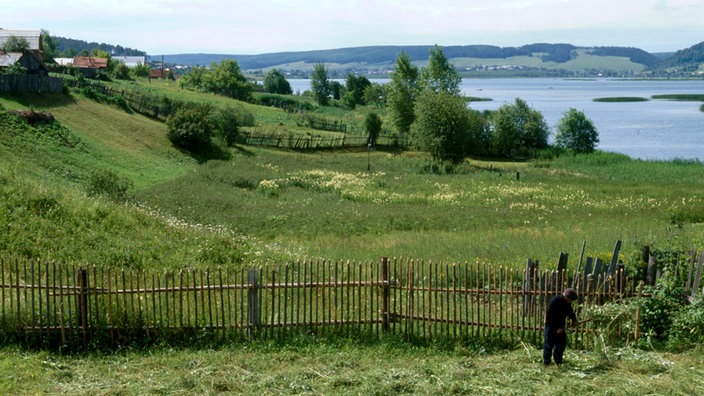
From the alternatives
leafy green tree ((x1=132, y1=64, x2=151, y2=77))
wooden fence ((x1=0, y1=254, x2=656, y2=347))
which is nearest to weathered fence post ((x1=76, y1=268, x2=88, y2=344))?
wooden fence ((x1=0, y1=254, x2=656, y2=347))

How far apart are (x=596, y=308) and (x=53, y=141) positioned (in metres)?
40.9

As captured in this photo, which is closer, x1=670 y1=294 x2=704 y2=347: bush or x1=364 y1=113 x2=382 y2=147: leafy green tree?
x1=670 y1=294 x2=704 y2=347: bush

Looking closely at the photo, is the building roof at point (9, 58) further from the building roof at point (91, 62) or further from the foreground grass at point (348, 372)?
A: the building roof at point (91, 62)

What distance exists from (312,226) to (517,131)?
5906cm

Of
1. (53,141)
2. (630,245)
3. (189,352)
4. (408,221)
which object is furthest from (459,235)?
(53,141)

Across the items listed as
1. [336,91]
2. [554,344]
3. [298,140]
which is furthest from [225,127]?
[336,91]

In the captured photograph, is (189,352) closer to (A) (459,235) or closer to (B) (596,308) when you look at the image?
(B) (596,308)

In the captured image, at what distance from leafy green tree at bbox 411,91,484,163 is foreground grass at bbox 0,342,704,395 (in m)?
52.4

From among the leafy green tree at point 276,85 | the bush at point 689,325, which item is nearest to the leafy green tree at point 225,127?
the bush at point 689,325

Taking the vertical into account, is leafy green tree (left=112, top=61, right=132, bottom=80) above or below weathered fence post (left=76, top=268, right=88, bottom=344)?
above

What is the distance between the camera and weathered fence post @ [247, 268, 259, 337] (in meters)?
15.1

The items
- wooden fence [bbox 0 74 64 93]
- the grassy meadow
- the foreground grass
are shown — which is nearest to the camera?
the foreground grass

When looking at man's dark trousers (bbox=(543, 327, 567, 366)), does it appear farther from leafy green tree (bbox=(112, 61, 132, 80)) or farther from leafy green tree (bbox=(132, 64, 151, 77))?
leafy green tree (bbox=(132, 64, 151, 77))

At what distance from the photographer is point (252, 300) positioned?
15.2 meters
